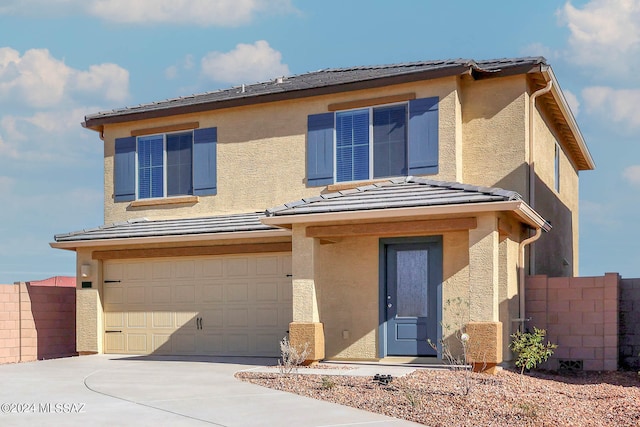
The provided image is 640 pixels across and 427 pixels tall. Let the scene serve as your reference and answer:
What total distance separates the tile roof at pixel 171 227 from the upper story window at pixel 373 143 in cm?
174

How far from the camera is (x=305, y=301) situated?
15.2 meters

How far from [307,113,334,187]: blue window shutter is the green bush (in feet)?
17.8

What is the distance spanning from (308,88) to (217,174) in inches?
126

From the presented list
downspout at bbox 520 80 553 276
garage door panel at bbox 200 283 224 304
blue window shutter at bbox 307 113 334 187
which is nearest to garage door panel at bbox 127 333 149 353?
garage door panel at bbox 200 283 224 304

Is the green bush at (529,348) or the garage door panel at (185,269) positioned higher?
the garage door panel at (185,269)

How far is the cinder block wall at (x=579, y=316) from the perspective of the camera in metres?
15.4

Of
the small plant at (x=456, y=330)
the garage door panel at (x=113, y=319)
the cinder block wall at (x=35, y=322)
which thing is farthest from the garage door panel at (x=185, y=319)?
the small plant at (x=456, y=330)

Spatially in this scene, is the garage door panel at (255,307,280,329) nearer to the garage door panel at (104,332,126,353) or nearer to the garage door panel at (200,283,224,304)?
the garage door panel at (200,283,224,304)

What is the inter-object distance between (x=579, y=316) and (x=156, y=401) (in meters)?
8.51

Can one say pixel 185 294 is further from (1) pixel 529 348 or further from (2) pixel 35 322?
(1) pixel 529 348

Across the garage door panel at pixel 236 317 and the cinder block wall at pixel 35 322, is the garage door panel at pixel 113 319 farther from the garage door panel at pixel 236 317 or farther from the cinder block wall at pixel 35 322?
the garage door panel at pixel 236 317

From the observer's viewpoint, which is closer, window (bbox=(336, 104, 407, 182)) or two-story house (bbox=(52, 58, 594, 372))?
two-story house (bbox=(52, 58, 594, 372))

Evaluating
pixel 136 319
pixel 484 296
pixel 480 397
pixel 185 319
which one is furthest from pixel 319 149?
pixel 480 397

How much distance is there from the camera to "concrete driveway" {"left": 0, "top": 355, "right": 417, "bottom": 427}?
9656 mm
